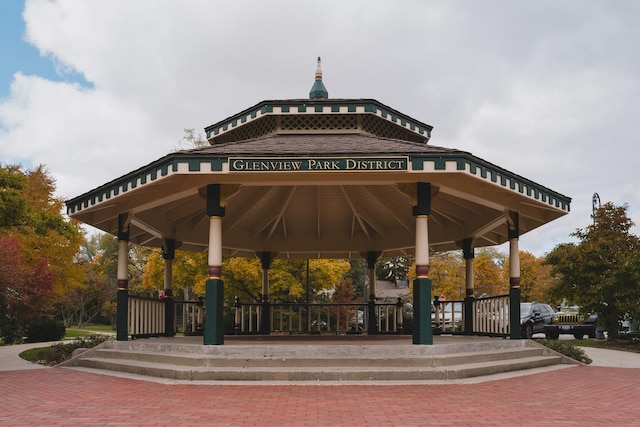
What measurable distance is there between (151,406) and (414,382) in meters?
4.22

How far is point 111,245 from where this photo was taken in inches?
2808

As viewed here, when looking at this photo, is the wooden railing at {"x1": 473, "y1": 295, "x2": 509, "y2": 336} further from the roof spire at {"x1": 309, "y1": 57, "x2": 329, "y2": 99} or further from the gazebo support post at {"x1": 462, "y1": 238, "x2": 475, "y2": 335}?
the roof spire at {"x1": 309, "y1": 57, "x2": 329, "y2": 99}

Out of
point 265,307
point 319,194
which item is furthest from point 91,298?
point 319,194

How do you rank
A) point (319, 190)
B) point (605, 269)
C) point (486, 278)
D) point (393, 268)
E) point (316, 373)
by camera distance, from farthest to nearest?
point (393, 268), point (486, 278), point (605, 269), point (319, 190), point (316, 373)

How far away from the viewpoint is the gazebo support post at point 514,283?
44.6 feet

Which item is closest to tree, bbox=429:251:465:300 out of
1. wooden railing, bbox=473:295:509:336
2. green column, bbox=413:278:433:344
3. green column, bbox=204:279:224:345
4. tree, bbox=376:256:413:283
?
tree, bbox=376:256:413:283

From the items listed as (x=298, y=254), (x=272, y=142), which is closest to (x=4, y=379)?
(x=272, y=142)

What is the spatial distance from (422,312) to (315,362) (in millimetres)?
2300

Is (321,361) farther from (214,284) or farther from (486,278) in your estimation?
(486,278)

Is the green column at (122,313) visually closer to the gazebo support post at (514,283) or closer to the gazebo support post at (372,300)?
the gazebo support post at (372,300)

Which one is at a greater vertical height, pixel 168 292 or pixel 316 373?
pixel 168 292

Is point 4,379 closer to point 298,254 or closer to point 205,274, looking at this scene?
point 298,254

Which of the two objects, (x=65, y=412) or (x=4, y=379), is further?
(x=4, y=379)

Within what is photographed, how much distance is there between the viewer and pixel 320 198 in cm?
1695
